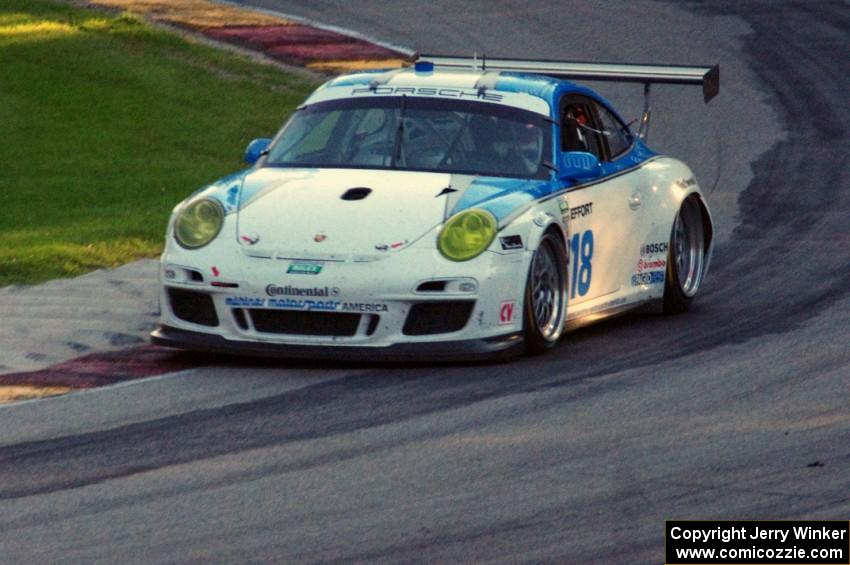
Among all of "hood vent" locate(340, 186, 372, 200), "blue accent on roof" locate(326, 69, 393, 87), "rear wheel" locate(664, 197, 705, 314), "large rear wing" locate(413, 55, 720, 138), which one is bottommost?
"rear wheel" locate(664, 197, 705, 314)

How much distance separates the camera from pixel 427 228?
892cm

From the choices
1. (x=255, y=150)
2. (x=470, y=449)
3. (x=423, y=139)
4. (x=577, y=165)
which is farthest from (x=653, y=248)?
(x=470, y=449)

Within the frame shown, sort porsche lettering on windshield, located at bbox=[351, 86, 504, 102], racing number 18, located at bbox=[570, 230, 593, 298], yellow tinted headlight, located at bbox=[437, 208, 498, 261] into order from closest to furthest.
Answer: yellow tinted headlight, located at bbox=[437, 208, 498, 261] → racing number 18, located at bbox=[570, 230, 593, 298] → porsche lettering on windshield, located at bbox=[351, 86, 504, 102]

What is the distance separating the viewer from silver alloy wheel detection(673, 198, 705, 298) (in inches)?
431

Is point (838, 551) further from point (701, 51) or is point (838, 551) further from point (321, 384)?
point (701, 51)

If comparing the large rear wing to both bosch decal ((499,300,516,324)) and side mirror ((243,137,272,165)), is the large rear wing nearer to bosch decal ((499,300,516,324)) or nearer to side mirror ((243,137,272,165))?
side mirror ((243,137,272,165))

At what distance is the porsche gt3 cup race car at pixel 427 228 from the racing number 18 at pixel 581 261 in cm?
1

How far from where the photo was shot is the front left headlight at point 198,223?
909 cm

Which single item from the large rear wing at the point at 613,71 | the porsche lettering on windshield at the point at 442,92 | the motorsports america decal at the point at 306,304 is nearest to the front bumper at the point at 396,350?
the motorsports america decal at the point at 306,304

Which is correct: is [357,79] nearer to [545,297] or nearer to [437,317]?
[545,297]

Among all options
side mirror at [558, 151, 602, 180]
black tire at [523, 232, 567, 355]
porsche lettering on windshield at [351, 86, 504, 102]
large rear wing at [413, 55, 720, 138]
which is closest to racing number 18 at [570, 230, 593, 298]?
black tire at [523, 232, 567, 355]

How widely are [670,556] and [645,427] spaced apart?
186 centimetres

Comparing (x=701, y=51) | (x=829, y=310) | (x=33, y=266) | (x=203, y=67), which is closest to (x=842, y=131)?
(x=701, y=51)

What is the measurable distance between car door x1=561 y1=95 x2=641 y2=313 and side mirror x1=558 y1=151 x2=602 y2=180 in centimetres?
8
